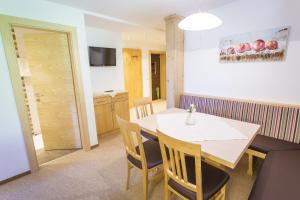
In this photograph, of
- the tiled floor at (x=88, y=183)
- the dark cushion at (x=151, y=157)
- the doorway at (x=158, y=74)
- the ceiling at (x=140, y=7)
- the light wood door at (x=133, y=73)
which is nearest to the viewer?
the dark cushion at (x=151, y=157)

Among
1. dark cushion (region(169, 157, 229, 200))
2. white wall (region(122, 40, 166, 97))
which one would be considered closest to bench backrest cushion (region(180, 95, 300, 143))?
dark cushion (region(169, 157, 229, 200))

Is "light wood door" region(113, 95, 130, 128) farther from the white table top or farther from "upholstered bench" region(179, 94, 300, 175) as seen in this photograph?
"upholstered bench" region(179, 94, 300, 175)

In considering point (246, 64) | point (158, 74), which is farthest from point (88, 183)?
point (158, 74)

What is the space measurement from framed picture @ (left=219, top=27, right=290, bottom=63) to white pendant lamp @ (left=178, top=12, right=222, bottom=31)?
1138 mm

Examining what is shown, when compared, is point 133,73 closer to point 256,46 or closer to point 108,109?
point 108,109

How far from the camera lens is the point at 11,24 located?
6.16 feet

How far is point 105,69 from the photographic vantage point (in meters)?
3.82

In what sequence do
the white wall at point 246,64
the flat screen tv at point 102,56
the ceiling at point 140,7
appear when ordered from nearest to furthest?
the white wall at point 246,64 < the ceiling at point 140,7 < the flat screen tv at point 102,56

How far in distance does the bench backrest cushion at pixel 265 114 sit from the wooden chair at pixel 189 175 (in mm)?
1238

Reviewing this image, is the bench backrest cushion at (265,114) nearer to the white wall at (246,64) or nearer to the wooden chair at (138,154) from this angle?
the white wall at (246,64)

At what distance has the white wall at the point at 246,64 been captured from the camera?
2.04m

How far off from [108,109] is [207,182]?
2.49m

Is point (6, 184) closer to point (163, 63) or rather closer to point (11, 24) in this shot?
point (11, 24)

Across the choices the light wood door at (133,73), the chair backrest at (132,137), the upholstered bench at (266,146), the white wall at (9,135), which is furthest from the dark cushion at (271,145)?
the light wood door at (133,73)
